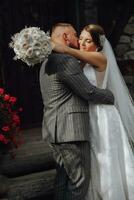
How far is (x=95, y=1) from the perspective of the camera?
26.0 ft

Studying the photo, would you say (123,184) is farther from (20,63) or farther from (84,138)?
(20,63)

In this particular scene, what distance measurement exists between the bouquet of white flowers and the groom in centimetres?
21

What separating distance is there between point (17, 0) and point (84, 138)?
3447mm

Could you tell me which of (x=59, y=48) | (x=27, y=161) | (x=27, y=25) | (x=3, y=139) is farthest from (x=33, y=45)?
(x=27, y=25)

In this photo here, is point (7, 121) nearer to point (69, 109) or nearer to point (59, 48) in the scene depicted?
point (69, 109)

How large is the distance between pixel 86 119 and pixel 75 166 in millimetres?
419

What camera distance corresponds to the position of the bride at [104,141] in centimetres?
493

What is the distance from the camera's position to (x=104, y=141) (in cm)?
494

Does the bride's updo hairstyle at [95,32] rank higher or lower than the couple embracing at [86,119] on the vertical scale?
higher

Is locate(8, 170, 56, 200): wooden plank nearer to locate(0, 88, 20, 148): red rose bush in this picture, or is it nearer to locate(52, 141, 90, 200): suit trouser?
locate(0, 88, 20, 148): red rose bush

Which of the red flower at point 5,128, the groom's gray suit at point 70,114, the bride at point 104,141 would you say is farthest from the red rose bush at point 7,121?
the bride at point 104,141

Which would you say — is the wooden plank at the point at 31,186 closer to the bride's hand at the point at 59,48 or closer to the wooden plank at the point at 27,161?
the wooden plank at the point at 27,161

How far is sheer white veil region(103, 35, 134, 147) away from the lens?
511cm

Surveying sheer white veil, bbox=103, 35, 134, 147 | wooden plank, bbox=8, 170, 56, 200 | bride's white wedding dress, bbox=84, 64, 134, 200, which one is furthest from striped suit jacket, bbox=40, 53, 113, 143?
wooden plank, bbox=8, 170, 56, 200
